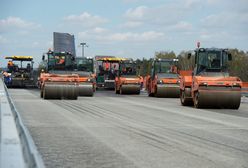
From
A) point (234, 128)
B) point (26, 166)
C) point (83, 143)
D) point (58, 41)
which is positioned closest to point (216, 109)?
point (234, 128)

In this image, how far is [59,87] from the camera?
906 inches

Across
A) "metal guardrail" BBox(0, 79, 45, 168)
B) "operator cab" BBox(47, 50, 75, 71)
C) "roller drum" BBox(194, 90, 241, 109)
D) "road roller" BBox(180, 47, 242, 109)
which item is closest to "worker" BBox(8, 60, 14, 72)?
"operator cab" BBox(47, 50, 75, 71)

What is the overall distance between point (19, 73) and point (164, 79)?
1707 centimetres

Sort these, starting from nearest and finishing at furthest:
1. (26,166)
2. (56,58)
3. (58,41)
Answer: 1. (26,166)
2. (56,58)
3. (58,41)

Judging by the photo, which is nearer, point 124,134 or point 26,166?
point 26,166

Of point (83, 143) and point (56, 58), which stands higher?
point (56, 58)

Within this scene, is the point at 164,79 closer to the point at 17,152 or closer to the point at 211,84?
the point at 211,84

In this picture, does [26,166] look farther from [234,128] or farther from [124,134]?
[234,128]

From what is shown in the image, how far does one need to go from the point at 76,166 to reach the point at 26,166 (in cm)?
192

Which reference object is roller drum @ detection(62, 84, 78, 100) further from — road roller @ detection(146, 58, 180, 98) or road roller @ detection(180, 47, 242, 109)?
road roller @ detection(146, 58, 180, 98)

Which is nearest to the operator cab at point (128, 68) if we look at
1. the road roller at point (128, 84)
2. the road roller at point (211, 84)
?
the road roller at point (128, 84)

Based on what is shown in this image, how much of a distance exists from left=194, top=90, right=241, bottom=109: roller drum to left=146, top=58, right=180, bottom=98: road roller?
9974 millimetres

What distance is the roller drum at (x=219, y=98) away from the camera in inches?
738

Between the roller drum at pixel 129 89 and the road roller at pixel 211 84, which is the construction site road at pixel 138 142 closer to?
the road roller at pixel 211 84
